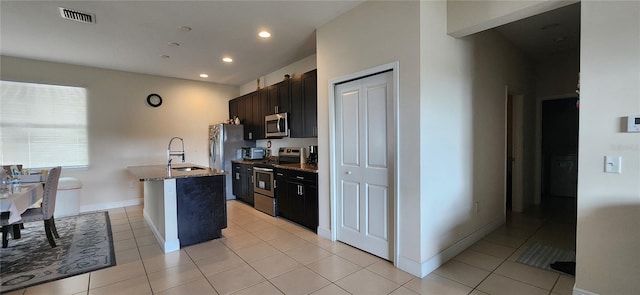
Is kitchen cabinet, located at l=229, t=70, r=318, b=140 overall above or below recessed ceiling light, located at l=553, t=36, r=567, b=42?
below

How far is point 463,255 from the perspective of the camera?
286cm

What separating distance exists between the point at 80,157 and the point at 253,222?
3.54 metres

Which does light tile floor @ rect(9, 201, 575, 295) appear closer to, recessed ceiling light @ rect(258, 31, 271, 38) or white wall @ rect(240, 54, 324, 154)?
white wall @ rect(240, 54, 324, 154)

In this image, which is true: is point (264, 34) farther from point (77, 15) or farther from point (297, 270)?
point (297, 270)

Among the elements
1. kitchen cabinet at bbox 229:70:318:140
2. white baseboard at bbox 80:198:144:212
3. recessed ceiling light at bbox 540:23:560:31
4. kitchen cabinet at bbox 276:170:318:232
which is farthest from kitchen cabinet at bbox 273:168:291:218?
recessed ceiling light at bbox 540:23:560:31

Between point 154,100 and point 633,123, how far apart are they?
6719mm

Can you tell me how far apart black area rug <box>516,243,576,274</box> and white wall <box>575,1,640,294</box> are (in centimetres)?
73

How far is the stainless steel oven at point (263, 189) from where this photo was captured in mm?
4383

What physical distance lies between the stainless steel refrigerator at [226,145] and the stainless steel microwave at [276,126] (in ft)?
3.15

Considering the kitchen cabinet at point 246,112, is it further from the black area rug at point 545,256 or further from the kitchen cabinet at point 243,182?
the black area rug at point 545,256

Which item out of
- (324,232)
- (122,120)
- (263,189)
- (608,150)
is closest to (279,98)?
(263,189)

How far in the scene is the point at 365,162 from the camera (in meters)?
2.92

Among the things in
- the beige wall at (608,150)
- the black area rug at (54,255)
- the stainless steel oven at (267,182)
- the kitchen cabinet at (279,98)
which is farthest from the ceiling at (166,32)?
the black area rug at (54,255)

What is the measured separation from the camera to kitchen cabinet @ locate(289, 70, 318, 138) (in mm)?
4035
